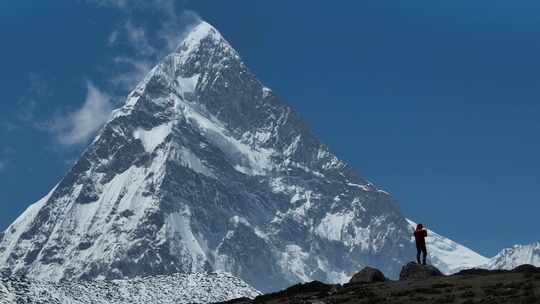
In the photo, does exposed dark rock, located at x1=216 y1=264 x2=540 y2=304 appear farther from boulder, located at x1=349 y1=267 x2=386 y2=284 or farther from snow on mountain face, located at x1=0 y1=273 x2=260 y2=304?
snow on mountain face, located at x1=0 y1=273 x2=260 y2=304

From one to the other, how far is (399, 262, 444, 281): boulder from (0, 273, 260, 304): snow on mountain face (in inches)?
2865

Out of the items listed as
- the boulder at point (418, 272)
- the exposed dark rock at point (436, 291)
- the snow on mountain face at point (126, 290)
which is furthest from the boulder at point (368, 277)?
the snow on mountain face at point (126, 290)

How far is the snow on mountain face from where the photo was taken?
493 ft

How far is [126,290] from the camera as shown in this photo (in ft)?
571

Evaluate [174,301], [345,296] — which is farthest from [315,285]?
[174,301]

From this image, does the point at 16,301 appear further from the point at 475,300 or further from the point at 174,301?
the point at 475,300

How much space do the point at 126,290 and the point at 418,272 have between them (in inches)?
4053

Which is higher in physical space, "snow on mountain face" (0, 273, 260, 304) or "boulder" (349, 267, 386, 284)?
"snow on mountain face" (0, 273, 260, 304)

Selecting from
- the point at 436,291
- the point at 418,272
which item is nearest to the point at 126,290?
the point at 418,272

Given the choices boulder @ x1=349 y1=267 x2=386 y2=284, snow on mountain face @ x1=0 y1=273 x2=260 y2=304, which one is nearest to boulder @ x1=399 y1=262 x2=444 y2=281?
boulder @ x1=349 y1=267 x2=386 y2=284

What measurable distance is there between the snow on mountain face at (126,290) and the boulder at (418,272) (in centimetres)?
7277

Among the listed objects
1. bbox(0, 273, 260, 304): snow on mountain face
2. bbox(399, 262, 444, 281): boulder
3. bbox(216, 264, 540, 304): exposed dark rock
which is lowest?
bbox(216, 264, 540, 304): exposed dark rock

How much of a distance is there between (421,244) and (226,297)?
391 feet

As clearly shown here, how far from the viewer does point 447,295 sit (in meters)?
64.2
